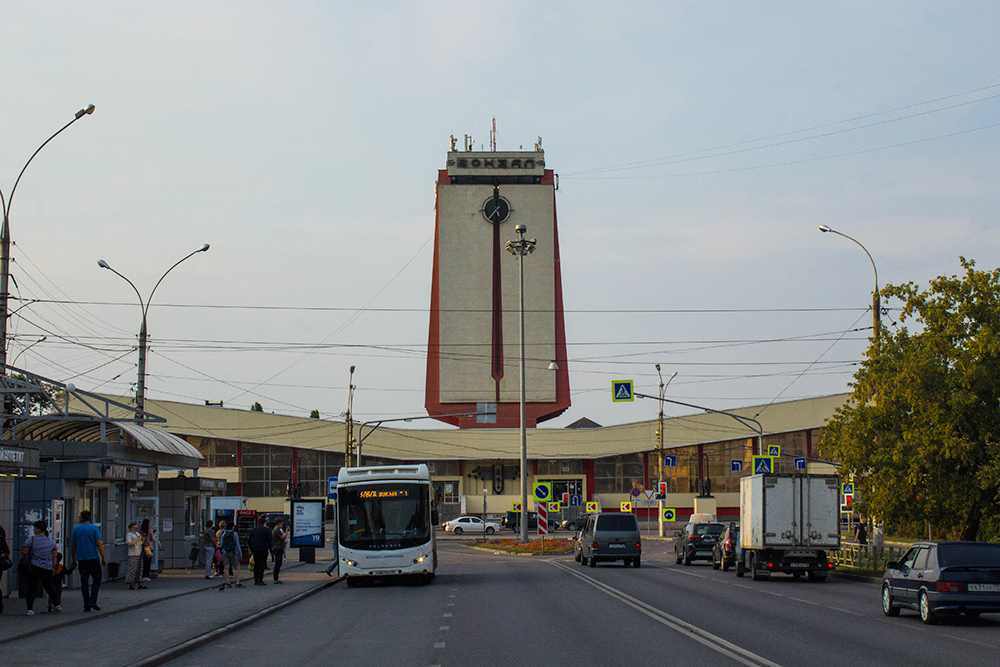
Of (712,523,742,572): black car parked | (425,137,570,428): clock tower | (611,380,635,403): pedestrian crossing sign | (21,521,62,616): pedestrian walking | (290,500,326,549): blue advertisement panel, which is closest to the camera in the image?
(21,521,62,616): pedestrian walking

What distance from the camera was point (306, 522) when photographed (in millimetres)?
39250

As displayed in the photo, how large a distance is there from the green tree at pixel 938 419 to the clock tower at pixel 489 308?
2042 inches

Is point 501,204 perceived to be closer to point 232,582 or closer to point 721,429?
point 721,429

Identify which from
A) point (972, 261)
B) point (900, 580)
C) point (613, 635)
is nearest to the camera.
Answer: point (613, 635)

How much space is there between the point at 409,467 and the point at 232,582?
5425 millimetres

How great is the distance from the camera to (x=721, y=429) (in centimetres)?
8469

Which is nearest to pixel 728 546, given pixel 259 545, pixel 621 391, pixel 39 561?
pixel 621 391

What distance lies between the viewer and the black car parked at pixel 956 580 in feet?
58.2

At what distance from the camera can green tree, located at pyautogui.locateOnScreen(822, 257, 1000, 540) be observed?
3312cm

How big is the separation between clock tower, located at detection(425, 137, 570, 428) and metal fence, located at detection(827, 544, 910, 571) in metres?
52.0

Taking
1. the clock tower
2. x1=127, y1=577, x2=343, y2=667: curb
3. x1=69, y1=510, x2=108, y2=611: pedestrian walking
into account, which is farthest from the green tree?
the clock tower

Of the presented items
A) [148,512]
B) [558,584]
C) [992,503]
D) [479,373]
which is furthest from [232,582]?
[479,373]

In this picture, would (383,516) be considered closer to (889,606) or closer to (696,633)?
(889,606)

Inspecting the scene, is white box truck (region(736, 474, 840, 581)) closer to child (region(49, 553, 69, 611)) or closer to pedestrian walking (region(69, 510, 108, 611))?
pedestrian walking (region(69, 510, 108, 611))
